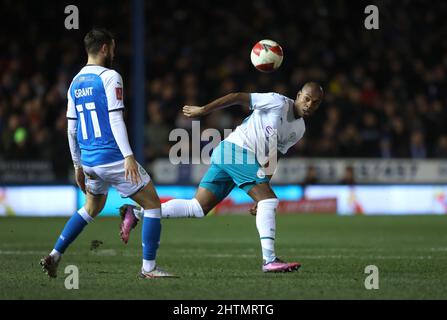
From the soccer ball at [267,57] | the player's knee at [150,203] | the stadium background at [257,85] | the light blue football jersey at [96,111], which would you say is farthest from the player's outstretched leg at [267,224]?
the stadium background at [257,85]

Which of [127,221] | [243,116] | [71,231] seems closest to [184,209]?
[127,221]

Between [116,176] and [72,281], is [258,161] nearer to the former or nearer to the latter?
[116,176]

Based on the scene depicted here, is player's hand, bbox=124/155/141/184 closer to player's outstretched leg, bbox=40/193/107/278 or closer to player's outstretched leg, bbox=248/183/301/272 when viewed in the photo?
player's outstretched leg, bbox=40/193/107/278

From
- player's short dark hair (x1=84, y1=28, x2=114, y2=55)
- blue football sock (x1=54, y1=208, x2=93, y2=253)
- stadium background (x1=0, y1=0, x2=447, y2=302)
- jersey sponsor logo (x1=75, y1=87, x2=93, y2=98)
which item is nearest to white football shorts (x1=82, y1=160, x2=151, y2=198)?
blue football sock (x1=54, y1=208, x2=93, y2=253)

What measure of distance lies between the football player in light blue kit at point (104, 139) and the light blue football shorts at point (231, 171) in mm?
1070

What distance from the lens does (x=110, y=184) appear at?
853cm

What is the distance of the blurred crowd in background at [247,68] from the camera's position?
20594mm

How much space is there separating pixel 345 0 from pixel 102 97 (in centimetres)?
1844

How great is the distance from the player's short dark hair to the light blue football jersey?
156 millimetres

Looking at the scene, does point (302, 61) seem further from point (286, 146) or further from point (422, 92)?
point (286, 146)

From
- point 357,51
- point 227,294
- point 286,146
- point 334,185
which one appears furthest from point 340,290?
point 357,51

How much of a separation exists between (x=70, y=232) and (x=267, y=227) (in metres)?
1.83

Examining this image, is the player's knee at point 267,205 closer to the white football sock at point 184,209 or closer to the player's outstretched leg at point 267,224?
the player's outstretched leg at point 267,224

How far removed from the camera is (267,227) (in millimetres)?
9047
